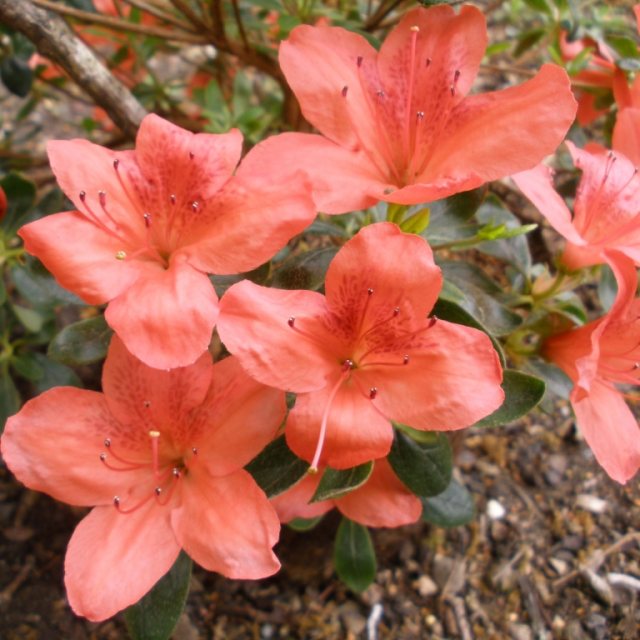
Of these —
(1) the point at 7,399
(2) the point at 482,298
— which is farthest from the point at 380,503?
(1) the point at 7,399

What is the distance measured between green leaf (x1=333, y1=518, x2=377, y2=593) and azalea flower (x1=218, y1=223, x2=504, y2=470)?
23.4 inches

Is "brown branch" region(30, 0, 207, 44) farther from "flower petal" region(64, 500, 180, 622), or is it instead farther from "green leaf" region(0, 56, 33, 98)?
"flower petal" region(64, 500, 180, 622)

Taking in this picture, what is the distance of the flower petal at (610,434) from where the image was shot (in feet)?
A: 3.50

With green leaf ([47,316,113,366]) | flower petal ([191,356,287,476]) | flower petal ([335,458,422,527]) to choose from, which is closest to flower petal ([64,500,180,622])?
flower petal ([191,356,287,476])

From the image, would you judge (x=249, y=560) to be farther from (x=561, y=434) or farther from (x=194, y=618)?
(x=561, y=434)

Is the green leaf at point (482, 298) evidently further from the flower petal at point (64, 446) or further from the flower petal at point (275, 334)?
the flower petal at point (64, 446)

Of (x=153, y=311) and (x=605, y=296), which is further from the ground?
(x=153, y=311)

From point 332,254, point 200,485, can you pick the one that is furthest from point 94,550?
point 332,254

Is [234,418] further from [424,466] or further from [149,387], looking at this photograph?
[424,466]

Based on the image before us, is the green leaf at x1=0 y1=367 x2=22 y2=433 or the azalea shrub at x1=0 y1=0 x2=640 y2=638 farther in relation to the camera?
the green leaf at x1=0 y1=367 x2=22 y2=433

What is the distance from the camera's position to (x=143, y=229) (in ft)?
3.42

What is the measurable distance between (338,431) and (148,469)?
0.34m

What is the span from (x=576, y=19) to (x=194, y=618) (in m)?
1.41

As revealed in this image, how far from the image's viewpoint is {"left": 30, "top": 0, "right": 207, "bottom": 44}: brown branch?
1.36m
